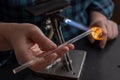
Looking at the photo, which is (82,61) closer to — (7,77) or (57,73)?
(57,73)

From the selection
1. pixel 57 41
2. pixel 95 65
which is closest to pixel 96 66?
pixel 95 65

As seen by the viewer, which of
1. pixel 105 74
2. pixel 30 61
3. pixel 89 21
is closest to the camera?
pixel 30 61

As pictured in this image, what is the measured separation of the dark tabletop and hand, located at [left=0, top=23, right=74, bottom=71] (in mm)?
95

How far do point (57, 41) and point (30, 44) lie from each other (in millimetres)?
61

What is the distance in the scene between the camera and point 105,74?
1.95 feet

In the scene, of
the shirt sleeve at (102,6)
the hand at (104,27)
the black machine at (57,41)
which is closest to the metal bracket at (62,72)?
the black machine at (57,41)

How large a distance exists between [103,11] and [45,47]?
0.42 meters

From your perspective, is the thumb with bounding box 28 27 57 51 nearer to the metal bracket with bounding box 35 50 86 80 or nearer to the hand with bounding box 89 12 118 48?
the metal bracket with bounding box 35 50 86 80

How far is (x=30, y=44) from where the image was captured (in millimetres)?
518

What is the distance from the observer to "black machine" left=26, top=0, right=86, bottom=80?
53 cm

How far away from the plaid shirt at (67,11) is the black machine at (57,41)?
0.32ft

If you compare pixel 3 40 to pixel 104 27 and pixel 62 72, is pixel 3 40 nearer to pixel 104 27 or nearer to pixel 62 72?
pixel 62 72

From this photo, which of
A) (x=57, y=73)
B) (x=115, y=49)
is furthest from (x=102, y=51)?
(x=57, y=73)

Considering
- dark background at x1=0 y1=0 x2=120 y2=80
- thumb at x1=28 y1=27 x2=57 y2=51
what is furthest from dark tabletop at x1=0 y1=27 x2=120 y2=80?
thumb at x1=28 y1=27 x2=57 y2=51
